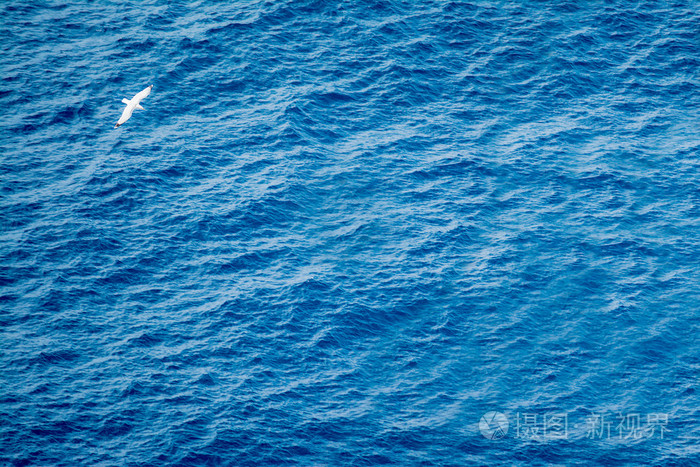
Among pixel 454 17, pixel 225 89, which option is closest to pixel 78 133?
pixel 225 89

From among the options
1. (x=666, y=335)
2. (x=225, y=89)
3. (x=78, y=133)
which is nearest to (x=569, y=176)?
(x=666, y=335)

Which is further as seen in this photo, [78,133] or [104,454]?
[78,133]

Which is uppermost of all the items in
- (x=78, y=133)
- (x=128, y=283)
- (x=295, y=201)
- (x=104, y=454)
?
(x=78, y=133)

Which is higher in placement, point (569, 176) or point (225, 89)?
point (225, 89)

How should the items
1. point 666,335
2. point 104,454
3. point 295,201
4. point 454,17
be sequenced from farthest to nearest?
1. point 454,17
2. point 295,201
3. point 666,335
4. point 104,454

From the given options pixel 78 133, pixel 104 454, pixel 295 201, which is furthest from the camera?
pixel 78 133

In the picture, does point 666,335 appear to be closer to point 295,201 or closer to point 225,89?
point 295,201
